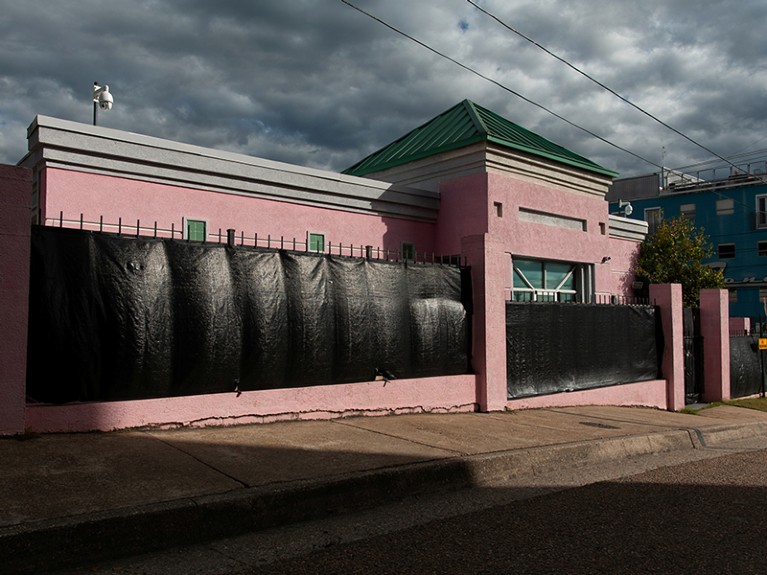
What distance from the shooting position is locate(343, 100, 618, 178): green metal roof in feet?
48.2

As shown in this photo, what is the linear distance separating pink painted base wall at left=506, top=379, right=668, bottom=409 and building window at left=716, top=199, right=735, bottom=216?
3236 cm

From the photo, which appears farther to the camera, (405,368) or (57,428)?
(405,368)

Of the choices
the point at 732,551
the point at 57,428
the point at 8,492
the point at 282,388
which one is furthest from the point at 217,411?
the point at 732,551

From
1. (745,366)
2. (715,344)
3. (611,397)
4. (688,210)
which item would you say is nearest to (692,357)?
(715,344)

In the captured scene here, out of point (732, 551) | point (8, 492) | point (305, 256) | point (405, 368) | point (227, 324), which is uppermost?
point (305, 256)

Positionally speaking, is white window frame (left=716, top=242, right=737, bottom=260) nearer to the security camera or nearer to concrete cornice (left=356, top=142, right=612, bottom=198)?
concrete cornice (left=356, top=142, right=612, bottom=198)

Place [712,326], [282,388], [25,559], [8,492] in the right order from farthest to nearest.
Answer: [712,326] < [282,388] < [8,492] < [25,559]

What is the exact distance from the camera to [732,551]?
4.49m

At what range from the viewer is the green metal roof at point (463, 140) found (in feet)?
48.2

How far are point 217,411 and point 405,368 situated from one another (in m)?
2.83

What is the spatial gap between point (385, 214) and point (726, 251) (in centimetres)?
3527

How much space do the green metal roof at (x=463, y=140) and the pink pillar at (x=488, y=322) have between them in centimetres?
469

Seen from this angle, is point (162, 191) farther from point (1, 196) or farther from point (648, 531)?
point (648, 531)

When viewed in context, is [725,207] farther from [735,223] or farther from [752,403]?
[752,403]
